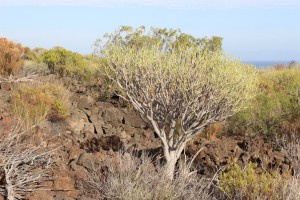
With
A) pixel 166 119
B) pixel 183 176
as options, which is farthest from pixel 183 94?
pixel 183 176

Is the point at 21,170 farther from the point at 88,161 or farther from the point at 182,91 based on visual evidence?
the point at 182,91

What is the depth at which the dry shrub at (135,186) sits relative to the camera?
21.9ft

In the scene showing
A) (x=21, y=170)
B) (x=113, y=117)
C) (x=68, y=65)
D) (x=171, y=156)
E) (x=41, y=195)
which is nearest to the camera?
(x=41, y=195)

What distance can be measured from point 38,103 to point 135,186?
5.41 metres

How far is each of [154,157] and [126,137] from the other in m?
1.95

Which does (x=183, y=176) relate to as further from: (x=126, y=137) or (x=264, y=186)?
(x=126, y=137)

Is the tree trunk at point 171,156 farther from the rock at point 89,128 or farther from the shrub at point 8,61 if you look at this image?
the shrub at point 8,61

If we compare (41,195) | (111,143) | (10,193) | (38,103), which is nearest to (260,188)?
(41,195)

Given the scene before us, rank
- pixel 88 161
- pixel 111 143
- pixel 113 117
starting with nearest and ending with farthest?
pixel 88 161, pixel 111 143, pixel 113 117

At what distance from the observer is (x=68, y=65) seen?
56.3 feet

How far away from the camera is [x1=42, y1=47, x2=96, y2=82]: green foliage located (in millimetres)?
16828

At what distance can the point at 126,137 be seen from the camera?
11.6 meters

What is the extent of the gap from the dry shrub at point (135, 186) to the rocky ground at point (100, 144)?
0.30 metres

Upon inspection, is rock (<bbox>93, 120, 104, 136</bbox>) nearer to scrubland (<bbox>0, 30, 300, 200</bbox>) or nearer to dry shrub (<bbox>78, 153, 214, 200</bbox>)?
scrubland (<bbox>0, 30, 300, 200</bbox>)
